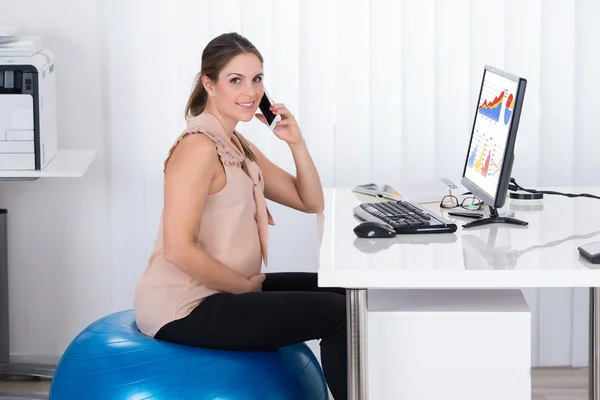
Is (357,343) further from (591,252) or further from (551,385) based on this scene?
(551,385)

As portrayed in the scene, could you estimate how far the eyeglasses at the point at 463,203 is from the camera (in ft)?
9.12

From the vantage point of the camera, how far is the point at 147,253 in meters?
3.76

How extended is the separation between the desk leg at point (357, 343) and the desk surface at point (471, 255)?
7 centimetres

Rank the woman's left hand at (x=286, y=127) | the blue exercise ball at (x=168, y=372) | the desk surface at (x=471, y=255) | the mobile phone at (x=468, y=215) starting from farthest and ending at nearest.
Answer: the woman's left hand at (x=286, y=127)
the mobile phone at (x=468, y=215)
the blue exercise ball at (x=168, y=372)
the desk surface at (x=471, y=255)

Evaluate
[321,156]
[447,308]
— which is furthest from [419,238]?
[321,156]

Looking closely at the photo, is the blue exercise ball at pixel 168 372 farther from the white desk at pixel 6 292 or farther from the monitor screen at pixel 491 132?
the white desk at pixel 6 292

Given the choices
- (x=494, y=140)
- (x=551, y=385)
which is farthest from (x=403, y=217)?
(x=551, y=385)

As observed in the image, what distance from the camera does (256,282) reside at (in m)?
2.54

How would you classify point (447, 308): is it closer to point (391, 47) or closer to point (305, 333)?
point (305, 333)

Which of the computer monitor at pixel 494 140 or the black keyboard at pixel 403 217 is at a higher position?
the computer monitor at pixel 494 140

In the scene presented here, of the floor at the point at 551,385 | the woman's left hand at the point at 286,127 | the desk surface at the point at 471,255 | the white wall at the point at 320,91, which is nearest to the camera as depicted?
the desk surface at the point at 471,255

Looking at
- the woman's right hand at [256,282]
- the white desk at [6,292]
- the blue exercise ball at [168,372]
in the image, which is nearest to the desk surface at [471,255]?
the woman's right hand at [256,282]

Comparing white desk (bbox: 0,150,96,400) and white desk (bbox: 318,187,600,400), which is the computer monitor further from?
white desk (bbox: 0,150,96,400)

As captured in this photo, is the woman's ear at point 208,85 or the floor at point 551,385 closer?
the woman's ear at point 208,85
